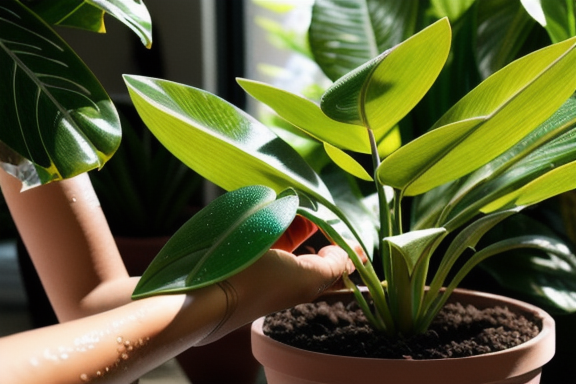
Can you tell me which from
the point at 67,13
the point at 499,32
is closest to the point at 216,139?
→ the point at 67,13

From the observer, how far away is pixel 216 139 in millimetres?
563

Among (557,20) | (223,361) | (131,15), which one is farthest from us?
(223,361)

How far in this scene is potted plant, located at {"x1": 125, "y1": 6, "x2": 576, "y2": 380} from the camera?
48 centimetres

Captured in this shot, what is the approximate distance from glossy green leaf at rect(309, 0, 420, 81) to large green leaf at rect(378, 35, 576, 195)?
31 centimetres

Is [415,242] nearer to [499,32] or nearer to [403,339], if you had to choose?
[403,339]

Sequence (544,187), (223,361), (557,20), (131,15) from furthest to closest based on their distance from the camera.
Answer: (223,361) → (557,20) → (544,187) → (131,15)

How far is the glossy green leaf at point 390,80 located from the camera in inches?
18.6

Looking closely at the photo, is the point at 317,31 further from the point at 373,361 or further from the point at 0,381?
the point at 0,381

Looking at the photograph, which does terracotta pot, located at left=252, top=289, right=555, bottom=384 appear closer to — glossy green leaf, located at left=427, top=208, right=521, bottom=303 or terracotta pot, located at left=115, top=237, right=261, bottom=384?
glossy green leaf, located at left=427, top=208, right=521, bottom=303

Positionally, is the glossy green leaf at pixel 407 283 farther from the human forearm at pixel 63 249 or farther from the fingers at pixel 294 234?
the human forearm at pixel 63 249

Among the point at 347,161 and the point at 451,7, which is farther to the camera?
the point at 451,7

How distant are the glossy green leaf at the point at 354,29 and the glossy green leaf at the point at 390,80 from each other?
356 millimetres

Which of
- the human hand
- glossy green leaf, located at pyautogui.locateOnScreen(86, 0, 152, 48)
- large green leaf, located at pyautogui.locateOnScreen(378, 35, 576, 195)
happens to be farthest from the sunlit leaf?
glossy green leaf, located at pyautogui.locateOnScreen(86, 0, 152, 48)

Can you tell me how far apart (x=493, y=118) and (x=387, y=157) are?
0.09 meters
